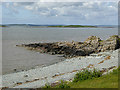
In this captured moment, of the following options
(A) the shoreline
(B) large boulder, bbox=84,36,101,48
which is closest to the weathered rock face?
(B) large boulder, bbox=84,36,101,48

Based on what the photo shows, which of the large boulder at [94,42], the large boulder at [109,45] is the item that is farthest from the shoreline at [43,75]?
the large boulder at [94,42]

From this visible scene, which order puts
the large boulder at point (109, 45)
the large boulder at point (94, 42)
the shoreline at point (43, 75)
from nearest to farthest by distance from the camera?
the shoreline at point (43, 75), the large boulder at point (109, 45), the large boulder at point (94, 42)

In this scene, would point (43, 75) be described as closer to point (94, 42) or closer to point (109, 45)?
point (109, 45)

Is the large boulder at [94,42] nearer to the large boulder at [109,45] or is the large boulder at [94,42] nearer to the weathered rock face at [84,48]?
the weathered rock face at [84,48]

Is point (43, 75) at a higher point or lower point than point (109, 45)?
lower

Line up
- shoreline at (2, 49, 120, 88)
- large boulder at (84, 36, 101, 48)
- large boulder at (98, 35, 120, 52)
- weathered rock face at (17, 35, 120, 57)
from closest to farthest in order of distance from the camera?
shoreline at (2, 49, 120, 88) → weathered rock face at (17, 35, 120, 57) → large boulder at (98, 35, 120, 52) → large boulder at (84, 36, 101, 48)

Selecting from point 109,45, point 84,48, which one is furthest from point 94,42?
point 109,45

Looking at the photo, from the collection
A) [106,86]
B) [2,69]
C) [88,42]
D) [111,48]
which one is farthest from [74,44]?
[106,86]

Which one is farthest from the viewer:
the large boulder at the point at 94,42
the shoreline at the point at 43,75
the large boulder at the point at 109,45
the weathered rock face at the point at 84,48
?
the large boulder at the point at 94,42

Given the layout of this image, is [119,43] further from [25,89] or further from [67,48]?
[25,89]

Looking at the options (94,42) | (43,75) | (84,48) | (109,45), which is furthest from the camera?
(94,42)

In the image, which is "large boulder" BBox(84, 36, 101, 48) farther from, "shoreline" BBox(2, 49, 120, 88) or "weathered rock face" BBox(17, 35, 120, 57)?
"shoreline" BBox(2, 49, 120, 88)

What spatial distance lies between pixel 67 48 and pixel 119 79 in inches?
1434

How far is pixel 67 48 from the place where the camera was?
47.4m
